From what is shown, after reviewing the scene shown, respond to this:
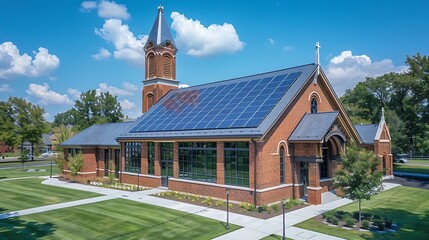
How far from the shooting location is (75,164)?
3105cm

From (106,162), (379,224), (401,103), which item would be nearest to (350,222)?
(379,224)

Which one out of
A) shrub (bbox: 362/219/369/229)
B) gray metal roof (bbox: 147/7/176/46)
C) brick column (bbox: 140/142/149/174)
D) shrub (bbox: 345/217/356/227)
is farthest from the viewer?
gray metal roof (bbox: 147/7/176/46)

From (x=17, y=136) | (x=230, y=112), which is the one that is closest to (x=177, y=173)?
(x=230, y=112)

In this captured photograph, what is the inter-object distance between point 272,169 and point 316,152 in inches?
121

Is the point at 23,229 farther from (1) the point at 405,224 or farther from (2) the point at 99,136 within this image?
(2) the point at 99,136

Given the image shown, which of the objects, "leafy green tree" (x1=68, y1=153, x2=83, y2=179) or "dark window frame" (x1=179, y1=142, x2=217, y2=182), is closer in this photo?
"dark window frame" (x1=179, y1=142, x2=217, y2=182)

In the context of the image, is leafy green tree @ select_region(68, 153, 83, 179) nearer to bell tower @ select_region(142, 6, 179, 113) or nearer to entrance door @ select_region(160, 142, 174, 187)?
bell tower @ select_region(142, 6, 179, 113)

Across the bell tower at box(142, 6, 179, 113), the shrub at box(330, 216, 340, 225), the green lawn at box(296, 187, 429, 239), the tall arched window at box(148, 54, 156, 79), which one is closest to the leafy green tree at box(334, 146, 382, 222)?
the shrub at box(330, 216, 340, 225)

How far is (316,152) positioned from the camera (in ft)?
65.8

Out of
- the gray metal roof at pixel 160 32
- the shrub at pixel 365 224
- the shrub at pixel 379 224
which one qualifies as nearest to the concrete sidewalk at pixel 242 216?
the shrub at pixel 365 224

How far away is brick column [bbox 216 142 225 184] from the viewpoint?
21391 mm

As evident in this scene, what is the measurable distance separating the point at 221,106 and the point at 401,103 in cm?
4280

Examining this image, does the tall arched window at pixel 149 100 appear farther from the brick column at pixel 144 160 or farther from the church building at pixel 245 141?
the brick column at pixel 144 160

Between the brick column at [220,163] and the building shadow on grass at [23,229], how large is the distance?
1045 cm
